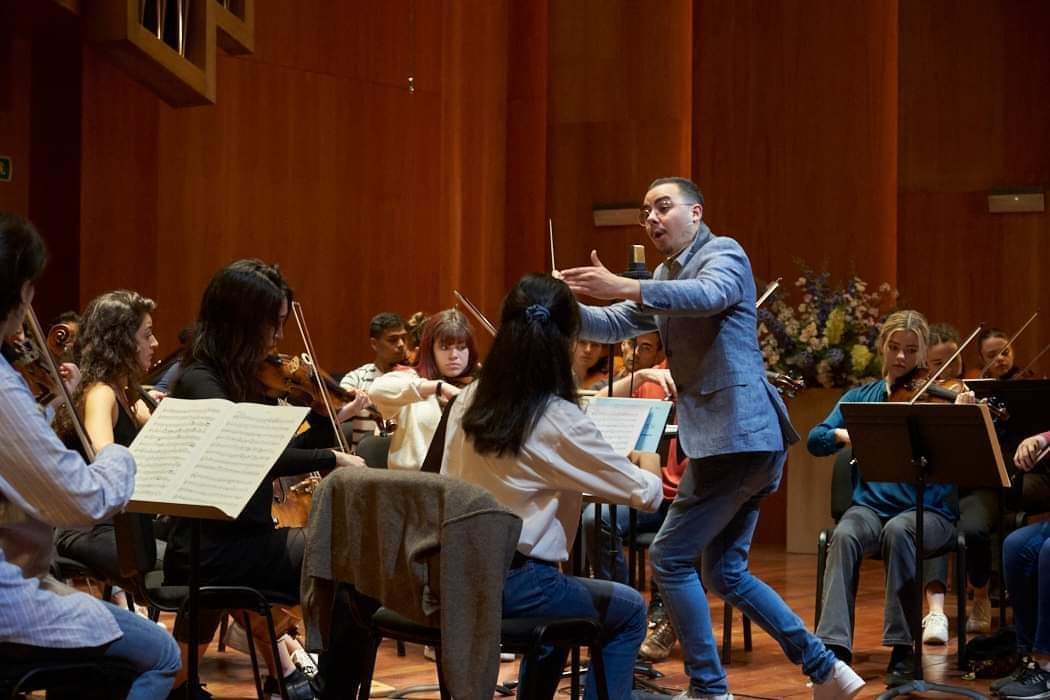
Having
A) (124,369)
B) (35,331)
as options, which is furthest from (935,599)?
(35,331)

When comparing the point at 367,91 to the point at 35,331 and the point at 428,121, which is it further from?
the point at 35,331

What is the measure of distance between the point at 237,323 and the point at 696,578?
1.46 m

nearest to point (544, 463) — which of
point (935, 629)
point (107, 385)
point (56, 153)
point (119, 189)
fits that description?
point (107, 385)

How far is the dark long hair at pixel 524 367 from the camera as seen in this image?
3.05 meters

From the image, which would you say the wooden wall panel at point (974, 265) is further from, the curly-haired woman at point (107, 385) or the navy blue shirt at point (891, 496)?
the curly-haired woman at point (107, 385)

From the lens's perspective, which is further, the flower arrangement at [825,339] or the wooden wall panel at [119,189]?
the wooden wall panel at [119,189]

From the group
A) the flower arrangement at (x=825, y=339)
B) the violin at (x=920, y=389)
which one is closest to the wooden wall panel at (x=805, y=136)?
the flower arrangement at (x=825, y=339)

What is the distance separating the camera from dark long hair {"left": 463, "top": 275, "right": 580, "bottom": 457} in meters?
3.05

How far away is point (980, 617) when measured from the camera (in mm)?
5605

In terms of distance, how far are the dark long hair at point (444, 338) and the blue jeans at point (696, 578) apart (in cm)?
154

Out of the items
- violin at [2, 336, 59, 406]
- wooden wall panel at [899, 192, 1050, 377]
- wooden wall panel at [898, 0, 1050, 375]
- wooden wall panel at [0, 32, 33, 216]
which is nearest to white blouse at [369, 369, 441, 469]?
violin at [2, 336, 59, 406]

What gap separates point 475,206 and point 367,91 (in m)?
1.23

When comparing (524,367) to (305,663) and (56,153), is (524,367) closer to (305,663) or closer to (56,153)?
(305,663)

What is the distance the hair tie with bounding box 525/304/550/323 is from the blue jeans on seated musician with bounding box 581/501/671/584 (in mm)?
1839
